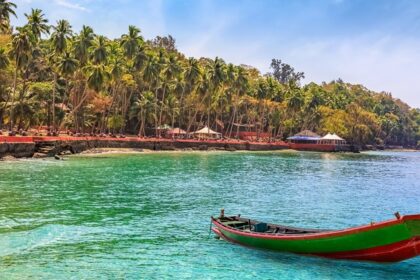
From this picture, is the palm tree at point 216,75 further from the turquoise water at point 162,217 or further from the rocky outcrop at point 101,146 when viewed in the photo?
the turquoise water at point 162,217

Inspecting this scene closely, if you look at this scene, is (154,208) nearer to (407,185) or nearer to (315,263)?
(315,263)

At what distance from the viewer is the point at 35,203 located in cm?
2950

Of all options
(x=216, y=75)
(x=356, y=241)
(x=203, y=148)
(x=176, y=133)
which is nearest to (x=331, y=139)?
(x=216, y=75)

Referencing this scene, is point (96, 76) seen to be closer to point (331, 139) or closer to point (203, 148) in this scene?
point (203, 148)

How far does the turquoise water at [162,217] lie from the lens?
1717 cm

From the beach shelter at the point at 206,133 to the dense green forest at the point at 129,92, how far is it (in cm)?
332

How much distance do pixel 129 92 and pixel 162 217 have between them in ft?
317

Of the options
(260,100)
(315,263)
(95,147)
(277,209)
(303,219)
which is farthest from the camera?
(260,100)

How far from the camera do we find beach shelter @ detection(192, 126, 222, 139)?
414 ft

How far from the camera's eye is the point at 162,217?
27.0 m

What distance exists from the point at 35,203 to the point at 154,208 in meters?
8.17

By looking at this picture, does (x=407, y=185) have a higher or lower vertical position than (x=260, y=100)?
lower

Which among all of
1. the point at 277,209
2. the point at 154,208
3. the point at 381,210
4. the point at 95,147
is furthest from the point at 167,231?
the point at 95,147

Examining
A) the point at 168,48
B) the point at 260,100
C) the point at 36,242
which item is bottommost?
the point at 36,242
